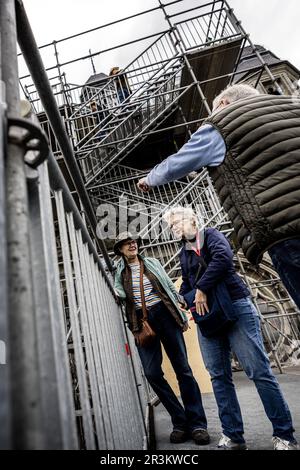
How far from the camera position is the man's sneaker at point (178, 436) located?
2.26 m

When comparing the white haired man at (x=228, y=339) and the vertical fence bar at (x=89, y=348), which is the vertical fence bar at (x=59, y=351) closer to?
the vertical fence bar at (x=89, y=348)

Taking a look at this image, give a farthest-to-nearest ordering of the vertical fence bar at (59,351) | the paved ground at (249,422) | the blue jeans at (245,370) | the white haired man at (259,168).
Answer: the paved ground at (249,422)
the blue jeans at (245,370)
the white haired man at (259,168)
the vertical fence bar at (59,351)

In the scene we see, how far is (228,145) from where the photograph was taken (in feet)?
5.82

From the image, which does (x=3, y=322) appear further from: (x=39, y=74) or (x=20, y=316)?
(x=39, y=74)

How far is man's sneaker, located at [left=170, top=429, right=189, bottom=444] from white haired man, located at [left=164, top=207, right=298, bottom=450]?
16.0 inches

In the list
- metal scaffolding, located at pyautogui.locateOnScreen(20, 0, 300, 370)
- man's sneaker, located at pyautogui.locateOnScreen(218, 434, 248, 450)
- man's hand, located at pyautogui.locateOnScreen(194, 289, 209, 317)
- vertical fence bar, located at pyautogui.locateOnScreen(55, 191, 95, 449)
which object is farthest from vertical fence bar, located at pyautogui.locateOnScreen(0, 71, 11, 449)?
metal scaffolding, located at pyautogui.locateOnScreen(20, 0, 300, 370)

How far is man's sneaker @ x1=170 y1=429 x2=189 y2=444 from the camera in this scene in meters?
2.26

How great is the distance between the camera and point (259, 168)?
1651 mm

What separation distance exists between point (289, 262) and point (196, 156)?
0.89 metres

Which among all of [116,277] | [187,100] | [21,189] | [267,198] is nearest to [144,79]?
[187,100]

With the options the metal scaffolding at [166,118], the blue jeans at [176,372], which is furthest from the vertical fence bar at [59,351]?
the metal scaffolding at [166,118]

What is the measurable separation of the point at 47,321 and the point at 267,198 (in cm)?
138

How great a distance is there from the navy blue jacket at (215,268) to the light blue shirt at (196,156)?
0.67 m
